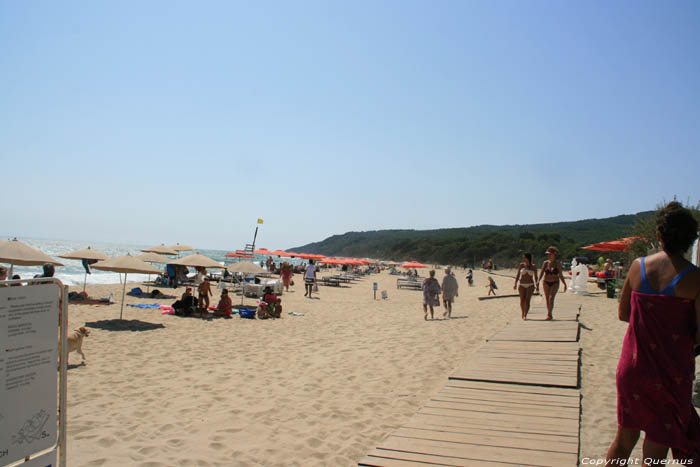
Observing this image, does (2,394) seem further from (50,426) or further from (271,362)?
(271,362)

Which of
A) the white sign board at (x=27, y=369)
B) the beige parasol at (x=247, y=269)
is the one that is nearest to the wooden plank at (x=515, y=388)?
the white sign board at (x=27, y=369)

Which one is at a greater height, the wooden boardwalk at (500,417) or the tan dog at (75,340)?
the tan dog at (75,340)

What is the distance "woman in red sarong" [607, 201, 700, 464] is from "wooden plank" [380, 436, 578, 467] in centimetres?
74

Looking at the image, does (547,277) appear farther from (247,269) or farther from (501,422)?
(247,269)

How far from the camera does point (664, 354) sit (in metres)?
2.37

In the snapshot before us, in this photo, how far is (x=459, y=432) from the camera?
3672mm

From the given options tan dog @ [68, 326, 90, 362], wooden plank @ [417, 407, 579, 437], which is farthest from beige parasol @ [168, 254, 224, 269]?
wooden plank @ [417, 407, 579, 437]

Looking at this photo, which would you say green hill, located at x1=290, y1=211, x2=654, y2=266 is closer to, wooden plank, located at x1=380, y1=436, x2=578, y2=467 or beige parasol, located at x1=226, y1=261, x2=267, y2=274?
beige parasol, located at x1=226, y1=261, x2=267, y2=274

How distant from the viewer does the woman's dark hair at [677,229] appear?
2.43 m

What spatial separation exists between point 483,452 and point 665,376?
4.80ft

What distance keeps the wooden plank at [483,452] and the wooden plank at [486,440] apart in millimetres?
57

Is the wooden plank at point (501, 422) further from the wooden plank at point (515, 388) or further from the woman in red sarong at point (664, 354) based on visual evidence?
the woman in red sarong at point (664, 354)

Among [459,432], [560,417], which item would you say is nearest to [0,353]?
[459,432]

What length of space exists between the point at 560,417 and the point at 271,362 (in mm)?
4424
